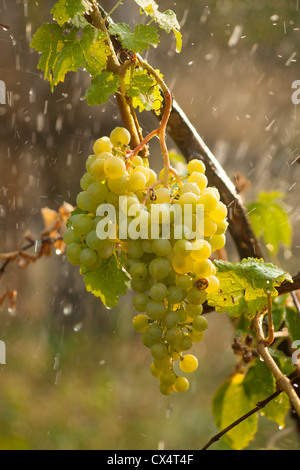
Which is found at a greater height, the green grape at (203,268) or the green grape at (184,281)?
the green grape at (203,268)

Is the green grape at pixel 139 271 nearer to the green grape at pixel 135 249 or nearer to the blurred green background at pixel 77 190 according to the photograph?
the green grape at pixel 135 249

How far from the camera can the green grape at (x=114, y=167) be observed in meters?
0.26

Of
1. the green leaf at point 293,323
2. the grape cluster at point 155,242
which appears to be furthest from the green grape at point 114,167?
Answer: the green leaf at point 293,323

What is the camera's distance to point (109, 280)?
0.29 m

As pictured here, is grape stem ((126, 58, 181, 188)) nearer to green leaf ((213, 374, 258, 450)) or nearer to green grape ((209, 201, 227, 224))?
green grape ((209, 201, 227, 224))

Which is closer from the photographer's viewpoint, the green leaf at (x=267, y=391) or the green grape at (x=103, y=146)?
the green grape at (x=103, y=146)

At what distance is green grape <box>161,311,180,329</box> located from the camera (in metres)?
0.27

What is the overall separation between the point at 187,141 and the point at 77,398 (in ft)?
5.69

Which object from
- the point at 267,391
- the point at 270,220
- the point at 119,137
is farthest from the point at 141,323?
the point at 270,220

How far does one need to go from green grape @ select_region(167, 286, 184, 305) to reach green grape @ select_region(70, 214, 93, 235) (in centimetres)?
6

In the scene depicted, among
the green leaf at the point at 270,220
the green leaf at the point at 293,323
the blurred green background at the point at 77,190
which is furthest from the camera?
the blurred green background at the point at 77,190

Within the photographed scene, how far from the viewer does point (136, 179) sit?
0.27 m

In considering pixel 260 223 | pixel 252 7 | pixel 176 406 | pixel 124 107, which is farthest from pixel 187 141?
pixel 252 7

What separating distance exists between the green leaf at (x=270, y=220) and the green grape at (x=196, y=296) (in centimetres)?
32
